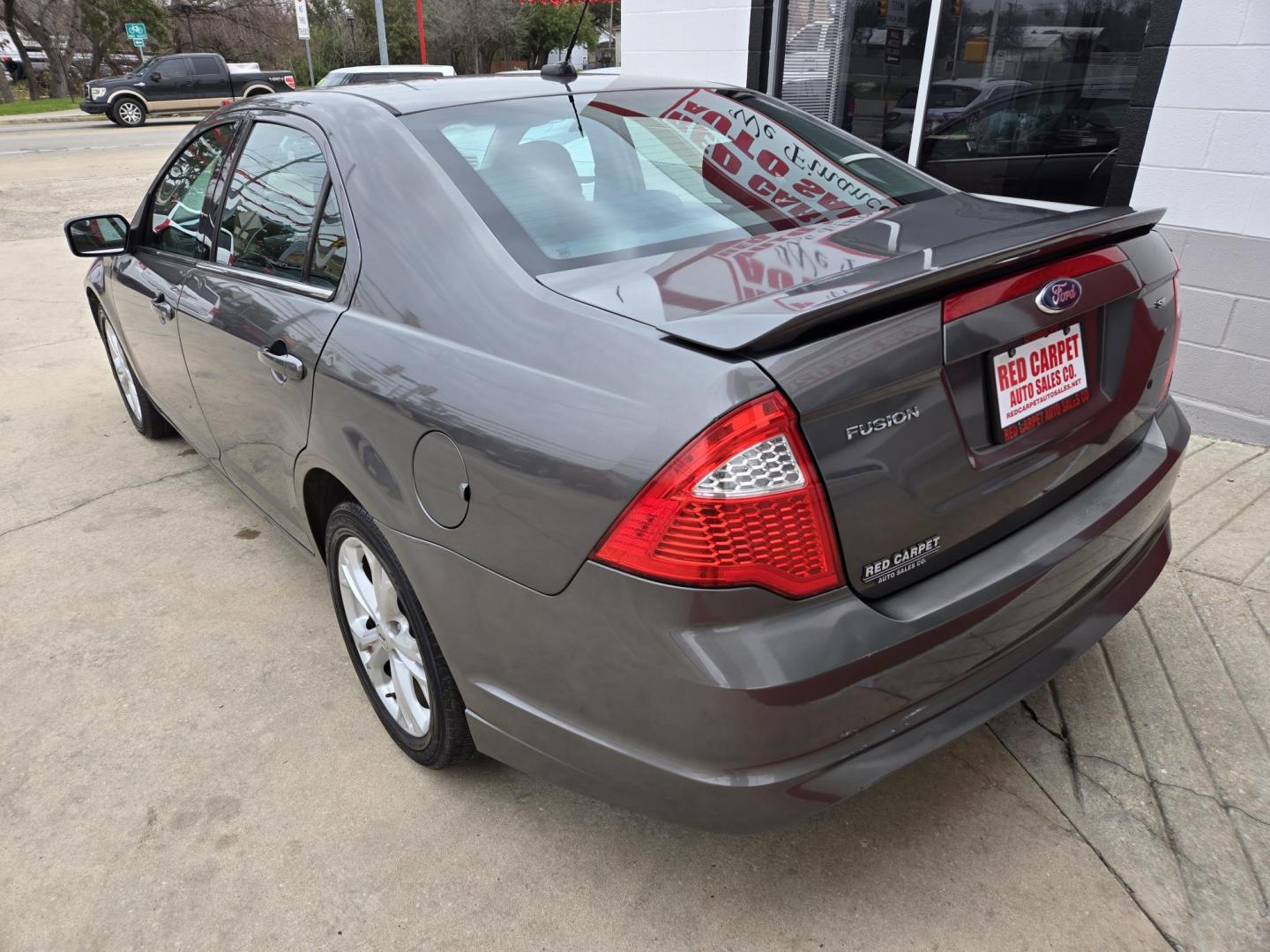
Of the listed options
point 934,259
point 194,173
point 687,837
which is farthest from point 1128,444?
point 194,173

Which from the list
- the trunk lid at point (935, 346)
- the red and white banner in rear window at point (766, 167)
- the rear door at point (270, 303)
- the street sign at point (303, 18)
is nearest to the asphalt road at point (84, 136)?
the street sign at point (303, 18)

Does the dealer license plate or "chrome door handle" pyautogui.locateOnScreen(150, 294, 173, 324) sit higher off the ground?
the dealer license plate

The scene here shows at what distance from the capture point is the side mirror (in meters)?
3.78

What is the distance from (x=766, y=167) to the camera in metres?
2.52

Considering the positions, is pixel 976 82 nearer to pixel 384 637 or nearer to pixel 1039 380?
pixel 1039 380

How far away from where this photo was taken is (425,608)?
2.06m

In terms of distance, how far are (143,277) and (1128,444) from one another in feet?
11.7

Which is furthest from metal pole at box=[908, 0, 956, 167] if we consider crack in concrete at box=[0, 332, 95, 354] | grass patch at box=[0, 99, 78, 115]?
grass patch at box=[0, 99, 78, 115]

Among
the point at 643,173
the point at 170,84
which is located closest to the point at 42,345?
the point at 643,173

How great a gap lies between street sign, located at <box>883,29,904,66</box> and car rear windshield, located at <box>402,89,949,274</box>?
333 centimetres

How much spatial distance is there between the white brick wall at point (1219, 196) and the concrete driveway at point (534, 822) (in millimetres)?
1094

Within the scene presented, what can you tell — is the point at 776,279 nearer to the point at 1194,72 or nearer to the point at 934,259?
the point at 934,259

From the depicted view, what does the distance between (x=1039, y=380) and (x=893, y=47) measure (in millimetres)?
4620

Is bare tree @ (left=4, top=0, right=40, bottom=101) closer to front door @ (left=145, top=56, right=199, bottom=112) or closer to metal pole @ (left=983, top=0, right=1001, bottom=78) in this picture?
front door @ (left=145, top=56, right=199, bottom=112)
